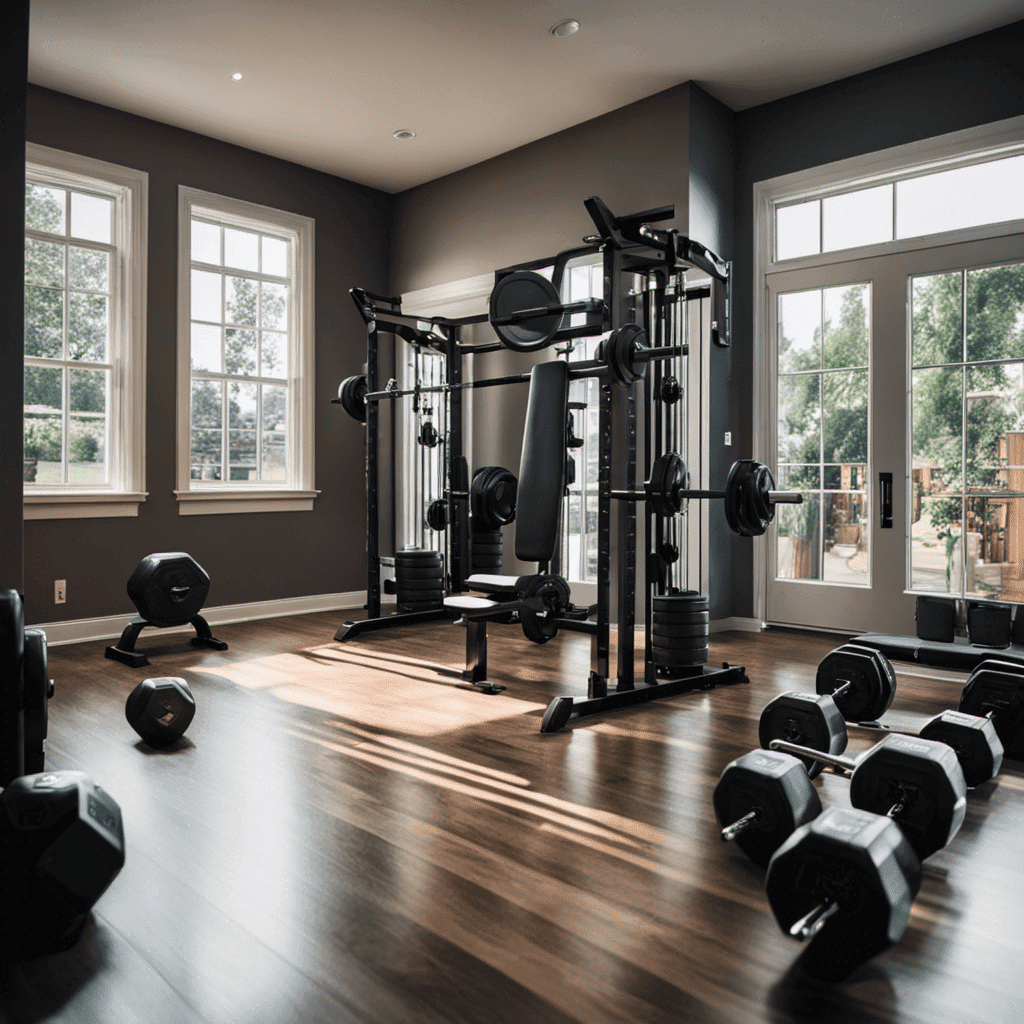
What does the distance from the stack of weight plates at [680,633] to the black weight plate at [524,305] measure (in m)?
1.33

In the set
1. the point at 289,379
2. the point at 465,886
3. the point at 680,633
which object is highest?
the point at 289,379

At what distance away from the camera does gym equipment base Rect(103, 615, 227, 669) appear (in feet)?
13.5

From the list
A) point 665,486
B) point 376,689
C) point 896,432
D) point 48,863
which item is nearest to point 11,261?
point 48,863

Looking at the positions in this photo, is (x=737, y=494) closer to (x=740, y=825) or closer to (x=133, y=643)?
(x=740, y=825)

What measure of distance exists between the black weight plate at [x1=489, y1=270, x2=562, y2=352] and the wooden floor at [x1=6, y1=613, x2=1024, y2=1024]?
1587mm

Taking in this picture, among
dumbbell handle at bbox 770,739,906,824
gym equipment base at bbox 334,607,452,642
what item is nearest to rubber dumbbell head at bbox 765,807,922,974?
dumbbell handle at bbox 770,739,906,824

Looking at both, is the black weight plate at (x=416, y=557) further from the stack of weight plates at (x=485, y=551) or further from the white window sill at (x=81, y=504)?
the white window sill at (x=81, y=504)

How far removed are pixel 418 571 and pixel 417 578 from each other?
0.05 meters

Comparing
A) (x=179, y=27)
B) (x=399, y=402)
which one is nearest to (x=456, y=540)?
(x=399, y=402)

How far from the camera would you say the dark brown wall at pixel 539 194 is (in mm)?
4832

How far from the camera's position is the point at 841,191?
15.5ft

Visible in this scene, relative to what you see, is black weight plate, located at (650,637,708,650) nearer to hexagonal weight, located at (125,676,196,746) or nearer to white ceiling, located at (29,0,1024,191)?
hexagonal weight, located at (125,676,196,746)

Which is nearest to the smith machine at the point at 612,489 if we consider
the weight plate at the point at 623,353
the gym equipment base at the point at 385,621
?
the weight plate at the point at 623,353

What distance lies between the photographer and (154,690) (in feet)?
9.20
